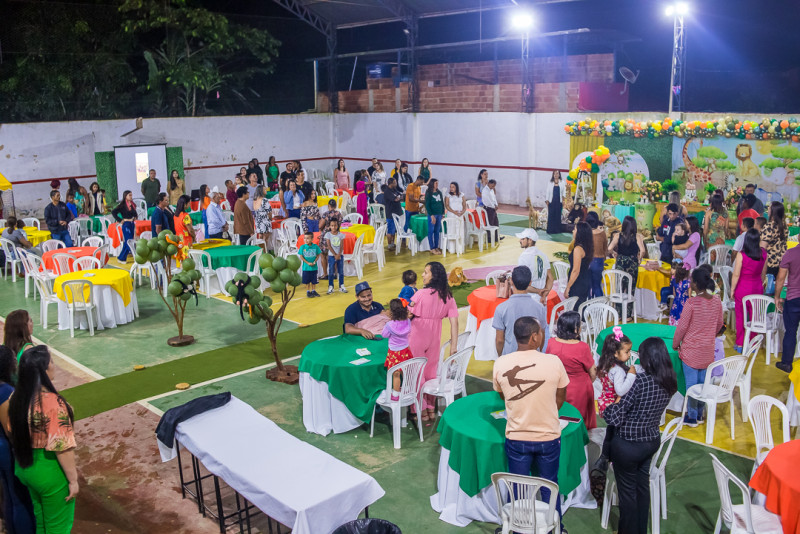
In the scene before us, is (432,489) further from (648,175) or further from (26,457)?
(648,175)

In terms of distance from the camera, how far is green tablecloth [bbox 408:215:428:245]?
13.7 m

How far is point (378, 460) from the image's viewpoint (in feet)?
20.4

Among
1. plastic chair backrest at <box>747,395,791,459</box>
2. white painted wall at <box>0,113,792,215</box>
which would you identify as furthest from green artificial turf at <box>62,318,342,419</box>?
white painted wall at <box>0,113,792,215</box>

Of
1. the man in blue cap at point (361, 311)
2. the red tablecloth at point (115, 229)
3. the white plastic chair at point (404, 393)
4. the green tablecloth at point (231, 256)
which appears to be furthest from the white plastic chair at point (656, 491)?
the red tablecloth at point (115, 229)

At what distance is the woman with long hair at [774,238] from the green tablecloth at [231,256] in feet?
21.6

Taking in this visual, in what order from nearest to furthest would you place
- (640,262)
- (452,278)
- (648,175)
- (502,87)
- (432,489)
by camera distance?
(432,489) < (640,262) < (452,278) < (648,175) < (502,87)

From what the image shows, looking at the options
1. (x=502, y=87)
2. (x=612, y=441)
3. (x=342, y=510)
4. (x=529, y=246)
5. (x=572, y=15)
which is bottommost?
(x=342, y=510)

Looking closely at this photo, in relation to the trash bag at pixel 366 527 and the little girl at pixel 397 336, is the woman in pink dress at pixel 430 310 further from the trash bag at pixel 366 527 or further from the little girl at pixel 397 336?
the trash bag at pixel 366 527

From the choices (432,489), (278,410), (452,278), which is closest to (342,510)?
(432,489)

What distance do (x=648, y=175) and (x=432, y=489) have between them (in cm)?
1077

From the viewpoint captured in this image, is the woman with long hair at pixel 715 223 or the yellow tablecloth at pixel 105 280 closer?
the yellow tablecloth at pixel 105 280

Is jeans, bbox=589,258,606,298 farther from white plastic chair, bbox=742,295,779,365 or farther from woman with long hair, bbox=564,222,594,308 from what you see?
white plastic chair, bbox=742,295,779,365

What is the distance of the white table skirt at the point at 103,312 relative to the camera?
9797 mm

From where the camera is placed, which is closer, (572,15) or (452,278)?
(452,278)
